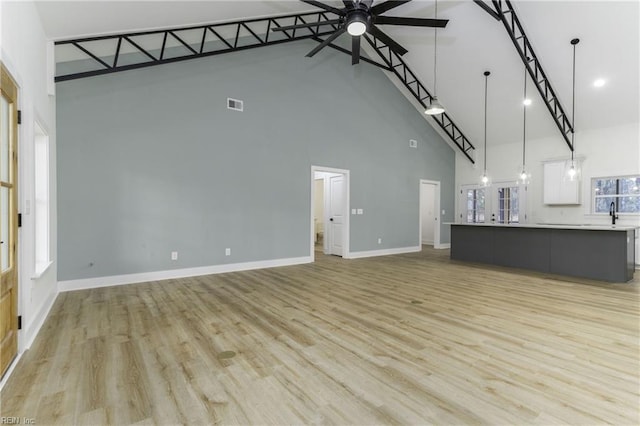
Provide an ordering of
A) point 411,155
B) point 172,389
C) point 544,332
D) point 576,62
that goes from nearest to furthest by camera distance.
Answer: point 172,389
point 544,332
point 576,62
point 411,155

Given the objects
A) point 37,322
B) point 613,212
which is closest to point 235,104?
point 37,322

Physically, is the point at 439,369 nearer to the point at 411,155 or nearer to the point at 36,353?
the point at 36,353

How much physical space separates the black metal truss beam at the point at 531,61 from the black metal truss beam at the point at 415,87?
6.77 feet

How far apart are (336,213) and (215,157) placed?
3.34m

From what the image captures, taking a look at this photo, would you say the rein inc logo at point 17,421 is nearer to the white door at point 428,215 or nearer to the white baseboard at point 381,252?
the white baseboard at point 381,252

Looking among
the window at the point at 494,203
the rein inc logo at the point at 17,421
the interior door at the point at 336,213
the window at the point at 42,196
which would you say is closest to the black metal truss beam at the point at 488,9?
the interior door at the point at 336,213

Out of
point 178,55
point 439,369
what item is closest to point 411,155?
point 178,55

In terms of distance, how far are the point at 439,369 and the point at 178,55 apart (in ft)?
18.6

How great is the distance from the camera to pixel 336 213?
785cm

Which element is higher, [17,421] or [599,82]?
[599,82]

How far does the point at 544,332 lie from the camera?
2975 mm

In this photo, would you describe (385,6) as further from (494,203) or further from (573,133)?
(494,203)

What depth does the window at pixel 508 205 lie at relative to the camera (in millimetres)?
8687

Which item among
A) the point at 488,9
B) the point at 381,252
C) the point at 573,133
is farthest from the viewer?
the point at 381,252
